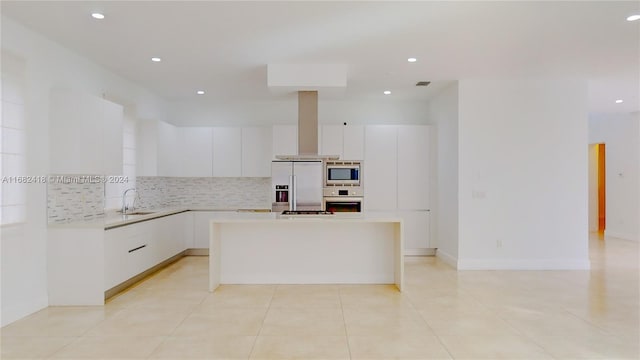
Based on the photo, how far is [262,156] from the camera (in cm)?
710

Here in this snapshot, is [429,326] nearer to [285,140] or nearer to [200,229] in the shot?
[285,140]

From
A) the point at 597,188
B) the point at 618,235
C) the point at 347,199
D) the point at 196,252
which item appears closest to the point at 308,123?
the point at 347,199

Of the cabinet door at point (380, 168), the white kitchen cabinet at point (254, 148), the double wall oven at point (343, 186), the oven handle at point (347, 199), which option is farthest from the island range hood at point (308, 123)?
the white kitchen cabinet at point (254, 148)

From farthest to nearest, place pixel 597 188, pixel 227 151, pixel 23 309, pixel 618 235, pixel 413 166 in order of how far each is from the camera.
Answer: pixel 597 188, pixel 618 235, pixel 227 151, pixel 413 166, pixel 23 309

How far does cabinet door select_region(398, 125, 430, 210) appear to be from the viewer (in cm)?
692

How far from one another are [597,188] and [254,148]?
874 cm

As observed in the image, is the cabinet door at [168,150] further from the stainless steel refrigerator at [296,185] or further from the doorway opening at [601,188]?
the doorway opening at [601,188]

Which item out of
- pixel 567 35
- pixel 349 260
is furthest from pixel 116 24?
pixel 567 35

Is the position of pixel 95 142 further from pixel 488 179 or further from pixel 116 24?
pixel 488 179

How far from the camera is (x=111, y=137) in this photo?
465 cm

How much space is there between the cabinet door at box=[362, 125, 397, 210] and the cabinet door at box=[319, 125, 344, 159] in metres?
0.43

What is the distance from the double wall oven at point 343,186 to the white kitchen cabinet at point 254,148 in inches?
43.5

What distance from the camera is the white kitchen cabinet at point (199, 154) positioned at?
7078mm

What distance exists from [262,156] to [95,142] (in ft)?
9.98
